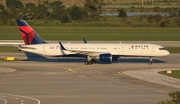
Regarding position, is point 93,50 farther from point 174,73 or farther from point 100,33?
point 100,33

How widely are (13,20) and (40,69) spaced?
81.9 metres

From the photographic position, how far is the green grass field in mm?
104188

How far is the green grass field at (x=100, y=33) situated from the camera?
10419 centimetres

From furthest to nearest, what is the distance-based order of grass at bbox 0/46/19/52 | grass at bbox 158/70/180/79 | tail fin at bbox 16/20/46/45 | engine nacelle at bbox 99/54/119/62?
grass at bbox 0/46/19/52 → tail fin at bbox 16/20/46/45 → engine nacelle at bbox 99/54/119/62 → grass at bbox 158/70/180/79

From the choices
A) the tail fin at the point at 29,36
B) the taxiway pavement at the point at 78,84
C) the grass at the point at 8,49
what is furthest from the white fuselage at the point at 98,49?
the grass at the point at 8,49

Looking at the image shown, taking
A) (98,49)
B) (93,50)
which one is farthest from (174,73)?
(93,50)

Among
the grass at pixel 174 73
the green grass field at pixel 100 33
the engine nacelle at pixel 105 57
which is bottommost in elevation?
the grass at pixel 174 73

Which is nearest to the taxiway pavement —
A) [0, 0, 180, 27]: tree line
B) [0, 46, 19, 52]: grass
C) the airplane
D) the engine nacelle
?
the engine nacelle

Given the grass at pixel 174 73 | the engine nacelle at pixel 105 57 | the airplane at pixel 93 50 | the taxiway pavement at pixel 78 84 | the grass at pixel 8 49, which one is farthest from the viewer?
the grass at pixel 8 49

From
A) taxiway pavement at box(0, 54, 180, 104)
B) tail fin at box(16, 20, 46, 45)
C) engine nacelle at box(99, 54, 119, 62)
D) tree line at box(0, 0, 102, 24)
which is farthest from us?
tree line at box(0, 0, 102, 24)

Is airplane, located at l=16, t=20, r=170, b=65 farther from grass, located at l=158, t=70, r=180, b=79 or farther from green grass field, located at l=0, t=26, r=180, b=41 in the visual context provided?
green grass field, located at l=0, t=26, r=180, b=41

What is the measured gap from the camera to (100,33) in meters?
116

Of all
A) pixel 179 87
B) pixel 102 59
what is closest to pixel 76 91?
pixel 179 87

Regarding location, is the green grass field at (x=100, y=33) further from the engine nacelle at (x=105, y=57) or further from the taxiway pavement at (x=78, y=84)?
the engine nacelle at (x=105, y=57)
